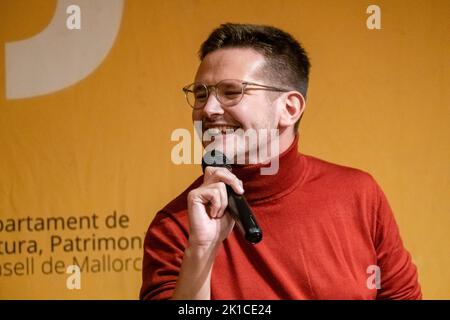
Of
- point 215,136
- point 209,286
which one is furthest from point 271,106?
point 209,286

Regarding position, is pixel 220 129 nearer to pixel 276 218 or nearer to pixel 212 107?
pixel 212 107

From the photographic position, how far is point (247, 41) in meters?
1.69

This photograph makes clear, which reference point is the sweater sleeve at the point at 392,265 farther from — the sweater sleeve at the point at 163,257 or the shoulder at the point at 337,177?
the sweater sleeve at the point at 163,257

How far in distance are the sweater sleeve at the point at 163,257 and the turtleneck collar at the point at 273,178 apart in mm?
205

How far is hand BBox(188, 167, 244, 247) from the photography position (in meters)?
1.35

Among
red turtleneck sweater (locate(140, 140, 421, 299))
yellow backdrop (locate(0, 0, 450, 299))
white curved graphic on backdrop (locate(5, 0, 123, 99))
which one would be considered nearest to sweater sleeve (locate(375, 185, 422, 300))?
red turtleneck sweater (locate(140, 140, 421, 299))

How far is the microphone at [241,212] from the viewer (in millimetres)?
1234

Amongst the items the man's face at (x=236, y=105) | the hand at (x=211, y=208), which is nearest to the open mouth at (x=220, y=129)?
the man's face at (x=236, y=105)

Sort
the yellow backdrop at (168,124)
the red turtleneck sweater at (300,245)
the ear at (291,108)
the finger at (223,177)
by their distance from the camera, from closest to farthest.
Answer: the finger at (223,177), the red turtleneck sweater at (300,245), the ear at (291,108), the yellow backdrop at (168,124)

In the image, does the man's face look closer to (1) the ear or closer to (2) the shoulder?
(1) the ear

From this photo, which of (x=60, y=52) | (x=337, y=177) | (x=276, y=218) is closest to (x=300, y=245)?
(x=276, y=218)

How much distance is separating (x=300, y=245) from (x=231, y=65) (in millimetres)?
514
